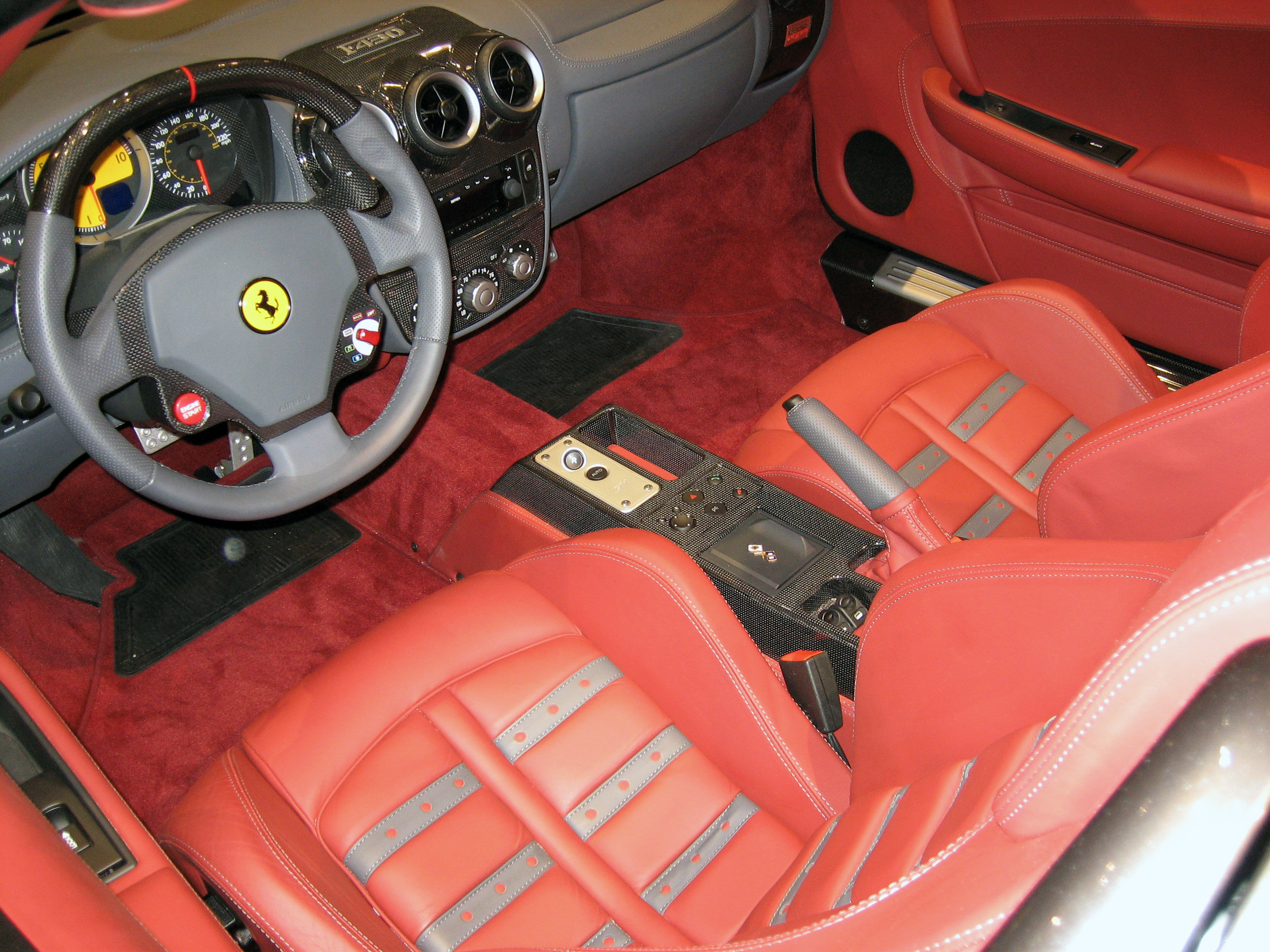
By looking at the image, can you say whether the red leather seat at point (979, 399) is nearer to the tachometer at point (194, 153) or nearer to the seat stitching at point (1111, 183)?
the seat stitching at point (1111, 183)

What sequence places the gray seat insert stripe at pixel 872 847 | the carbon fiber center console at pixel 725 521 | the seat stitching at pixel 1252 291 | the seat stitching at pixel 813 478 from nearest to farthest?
the gray seat insert stripe at pixel 872 847 < the carbon fiber center console at pixel 725 521 < the seat stitching at pixel 1252 291 < the seat stitching at pixel 813 478

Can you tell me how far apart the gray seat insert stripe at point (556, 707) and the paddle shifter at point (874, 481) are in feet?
1.52

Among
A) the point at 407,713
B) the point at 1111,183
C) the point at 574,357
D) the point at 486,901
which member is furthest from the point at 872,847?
the point at 574,357

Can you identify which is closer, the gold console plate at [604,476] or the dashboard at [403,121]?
the dashboard at [403,121]

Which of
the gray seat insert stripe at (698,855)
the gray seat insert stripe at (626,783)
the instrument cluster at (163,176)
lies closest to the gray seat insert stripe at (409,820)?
the gray seat insert stripe at (626,783)

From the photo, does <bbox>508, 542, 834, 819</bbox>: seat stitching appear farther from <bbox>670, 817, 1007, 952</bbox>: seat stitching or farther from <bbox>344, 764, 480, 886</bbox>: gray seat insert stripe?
<bbox>670, 817, 1007, 952</bbox>: seat stitching

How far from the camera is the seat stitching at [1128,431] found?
1113mm

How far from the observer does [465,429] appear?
2.02 m

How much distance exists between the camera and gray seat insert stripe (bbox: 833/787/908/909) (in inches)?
33.1

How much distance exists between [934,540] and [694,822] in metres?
0.55

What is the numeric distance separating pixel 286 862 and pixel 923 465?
1.15 meters

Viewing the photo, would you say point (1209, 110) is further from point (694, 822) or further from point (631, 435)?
point (694, 822)

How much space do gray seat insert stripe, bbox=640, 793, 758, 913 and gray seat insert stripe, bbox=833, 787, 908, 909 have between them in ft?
0.94

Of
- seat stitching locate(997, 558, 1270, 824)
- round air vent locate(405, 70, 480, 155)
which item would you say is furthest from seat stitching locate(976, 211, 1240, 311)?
seat stitching locate(997, 558, 1270, 824)
